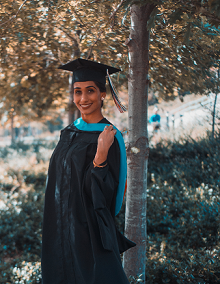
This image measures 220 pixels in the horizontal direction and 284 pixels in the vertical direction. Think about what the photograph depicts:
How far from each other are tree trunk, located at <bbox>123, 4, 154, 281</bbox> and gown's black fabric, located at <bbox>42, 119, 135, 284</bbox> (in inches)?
16.0

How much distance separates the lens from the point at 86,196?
1.89m

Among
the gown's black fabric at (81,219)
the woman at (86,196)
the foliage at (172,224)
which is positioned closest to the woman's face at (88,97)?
the woman at (86,196)

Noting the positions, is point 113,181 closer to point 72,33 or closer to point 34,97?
point 72,33

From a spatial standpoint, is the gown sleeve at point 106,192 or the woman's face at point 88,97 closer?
the gown sleeve at point 106,192

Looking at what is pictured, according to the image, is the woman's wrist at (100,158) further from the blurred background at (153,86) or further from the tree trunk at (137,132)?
the blurred background at (153,86)

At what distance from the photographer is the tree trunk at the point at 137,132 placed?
235 cm

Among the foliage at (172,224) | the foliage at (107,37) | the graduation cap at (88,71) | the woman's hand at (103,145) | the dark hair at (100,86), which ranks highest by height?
the foliage at (107,37)

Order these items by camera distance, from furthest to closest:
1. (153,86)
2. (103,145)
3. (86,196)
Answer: (153,86), (86,196), (103,145)

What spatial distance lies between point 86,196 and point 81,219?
0.17m

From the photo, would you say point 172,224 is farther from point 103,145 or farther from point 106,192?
point 103,145

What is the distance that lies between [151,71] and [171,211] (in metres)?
2.43

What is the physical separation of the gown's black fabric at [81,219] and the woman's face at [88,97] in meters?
0.15

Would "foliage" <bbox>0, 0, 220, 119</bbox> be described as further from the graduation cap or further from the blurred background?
the graduation cap

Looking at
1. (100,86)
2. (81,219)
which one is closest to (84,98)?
(100,86)
